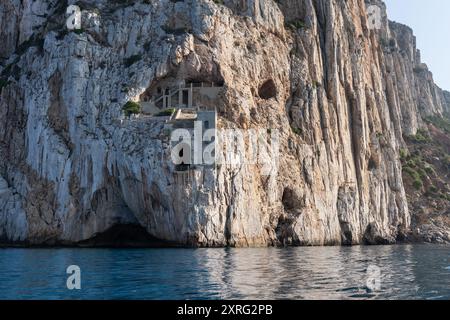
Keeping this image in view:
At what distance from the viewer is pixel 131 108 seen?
208 feet

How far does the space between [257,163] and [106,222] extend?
17735 mm

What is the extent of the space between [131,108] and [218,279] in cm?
3787

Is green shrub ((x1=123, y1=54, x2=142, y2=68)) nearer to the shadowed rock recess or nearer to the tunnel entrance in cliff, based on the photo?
the shadowed rock recess

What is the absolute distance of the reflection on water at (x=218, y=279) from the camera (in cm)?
2384

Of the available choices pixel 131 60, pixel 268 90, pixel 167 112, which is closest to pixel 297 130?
pixel 268 90

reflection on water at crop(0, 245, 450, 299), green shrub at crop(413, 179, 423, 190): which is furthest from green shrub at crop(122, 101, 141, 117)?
green shrub at crop(413, 179, 423, 190)

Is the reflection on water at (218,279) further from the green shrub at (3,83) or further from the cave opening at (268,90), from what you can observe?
the green shrub at (3,83)

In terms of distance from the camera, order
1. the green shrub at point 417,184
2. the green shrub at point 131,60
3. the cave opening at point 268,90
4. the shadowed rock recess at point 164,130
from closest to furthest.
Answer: the shadowed rock recess at point 164,130
the green shrub at point 131,60
the cave opening at point 268,90
the green shrub at point 417,184

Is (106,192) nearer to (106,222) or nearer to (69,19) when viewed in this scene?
(106,222)

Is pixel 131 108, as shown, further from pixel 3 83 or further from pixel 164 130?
pixel 3 83

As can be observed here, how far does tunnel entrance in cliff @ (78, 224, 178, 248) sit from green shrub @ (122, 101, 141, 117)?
12533 mm

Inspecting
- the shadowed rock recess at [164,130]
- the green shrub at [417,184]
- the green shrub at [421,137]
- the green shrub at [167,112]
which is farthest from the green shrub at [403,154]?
the green shrub at [167,112]

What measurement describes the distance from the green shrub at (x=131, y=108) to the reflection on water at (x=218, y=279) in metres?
24.7

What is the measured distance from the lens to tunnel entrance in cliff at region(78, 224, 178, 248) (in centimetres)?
6287
